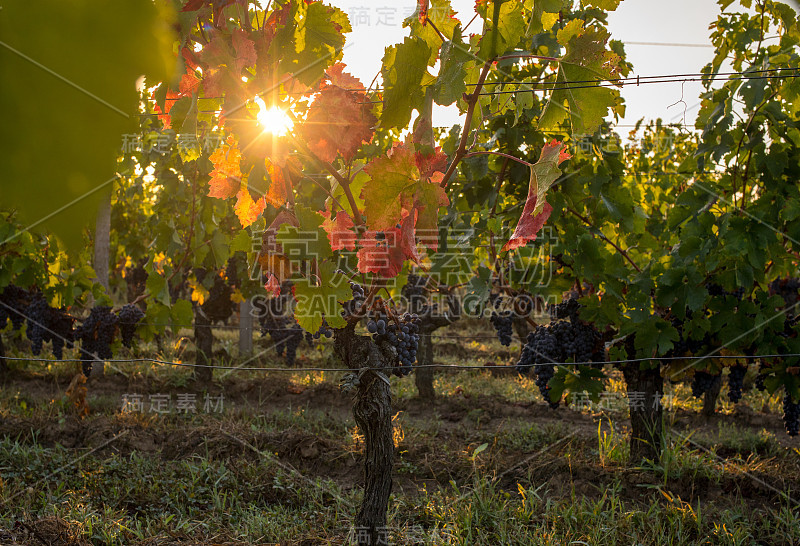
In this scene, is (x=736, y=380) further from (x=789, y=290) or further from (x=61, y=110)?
(x=61, y=110)

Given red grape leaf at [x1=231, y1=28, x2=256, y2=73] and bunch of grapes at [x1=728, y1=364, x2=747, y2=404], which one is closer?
red grape leaf at [x1=231, y1=28, x2=256, y2=73]

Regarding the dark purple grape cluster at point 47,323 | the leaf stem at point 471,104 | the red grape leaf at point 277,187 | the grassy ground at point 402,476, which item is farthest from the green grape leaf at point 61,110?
the dark purple grape cluster at point 47,323

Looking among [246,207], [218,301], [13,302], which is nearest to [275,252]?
[246,207]

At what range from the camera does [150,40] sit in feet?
0.81

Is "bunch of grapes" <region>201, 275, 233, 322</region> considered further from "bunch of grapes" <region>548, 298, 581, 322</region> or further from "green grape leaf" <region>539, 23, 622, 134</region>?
"green grape leaf" <region>539, 23, 622, 134</region>

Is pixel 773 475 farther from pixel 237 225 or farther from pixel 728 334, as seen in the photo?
pixel 237 225

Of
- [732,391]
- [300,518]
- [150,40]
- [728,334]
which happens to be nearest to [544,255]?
[728,334]

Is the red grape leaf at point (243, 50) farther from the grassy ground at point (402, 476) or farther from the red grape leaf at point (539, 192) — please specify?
the grassy ground at point (402, 476)

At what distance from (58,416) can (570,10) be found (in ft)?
17.6

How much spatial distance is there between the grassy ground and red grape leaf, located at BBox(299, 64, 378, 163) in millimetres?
2192

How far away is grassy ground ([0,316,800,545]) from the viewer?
3.19 metres

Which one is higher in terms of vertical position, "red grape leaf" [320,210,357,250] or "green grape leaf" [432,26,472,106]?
"green grape leaf" [432,26,472,106]

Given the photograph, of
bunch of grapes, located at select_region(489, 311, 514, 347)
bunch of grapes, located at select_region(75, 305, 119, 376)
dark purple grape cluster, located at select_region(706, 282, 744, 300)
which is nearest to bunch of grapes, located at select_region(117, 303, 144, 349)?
bunch of grapes, located at select_region(75, 305, 119, 376)

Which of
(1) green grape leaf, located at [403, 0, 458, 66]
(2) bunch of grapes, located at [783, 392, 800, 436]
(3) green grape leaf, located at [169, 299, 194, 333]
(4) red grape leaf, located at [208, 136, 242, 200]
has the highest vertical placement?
(1) green grape leaf, located at [403, 0, 458, 66]
